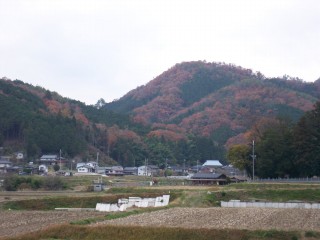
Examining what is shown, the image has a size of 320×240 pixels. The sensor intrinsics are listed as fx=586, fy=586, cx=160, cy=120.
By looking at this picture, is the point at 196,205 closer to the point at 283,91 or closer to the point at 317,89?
the point at 283,91

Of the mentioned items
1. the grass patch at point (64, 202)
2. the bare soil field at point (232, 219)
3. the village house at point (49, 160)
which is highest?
the village house at point (49, 160)

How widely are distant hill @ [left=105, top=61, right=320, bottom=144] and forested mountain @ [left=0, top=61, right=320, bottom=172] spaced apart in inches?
7.8

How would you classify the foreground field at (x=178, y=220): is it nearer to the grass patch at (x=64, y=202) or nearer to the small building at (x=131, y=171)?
the grass patch at (x=64, y=202)

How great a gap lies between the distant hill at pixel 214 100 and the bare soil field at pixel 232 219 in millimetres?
49530

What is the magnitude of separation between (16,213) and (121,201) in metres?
6.86

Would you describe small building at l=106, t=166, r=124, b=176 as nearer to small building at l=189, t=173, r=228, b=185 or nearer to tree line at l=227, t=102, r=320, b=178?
small building at l=189, t=173, r=228, b=185

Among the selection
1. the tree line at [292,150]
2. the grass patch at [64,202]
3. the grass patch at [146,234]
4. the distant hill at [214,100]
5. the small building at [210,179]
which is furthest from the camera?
the distant hill at [214,100]

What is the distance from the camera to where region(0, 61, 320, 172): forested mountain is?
251 ft

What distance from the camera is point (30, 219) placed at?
2903cm

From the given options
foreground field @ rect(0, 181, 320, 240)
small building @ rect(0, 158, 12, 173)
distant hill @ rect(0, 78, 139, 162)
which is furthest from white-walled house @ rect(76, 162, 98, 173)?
foreground field @ rect(0, 181, 320, 240)

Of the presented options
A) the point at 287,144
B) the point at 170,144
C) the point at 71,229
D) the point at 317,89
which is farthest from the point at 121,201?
the point at 317,89

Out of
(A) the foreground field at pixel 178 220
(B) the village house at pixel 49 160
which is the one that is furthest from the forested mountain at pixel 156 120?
(A) the foreground field at pixel 178 220

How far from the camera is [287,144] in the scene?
4703 cm

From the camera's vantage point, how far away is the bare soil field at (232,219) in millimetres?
23625
